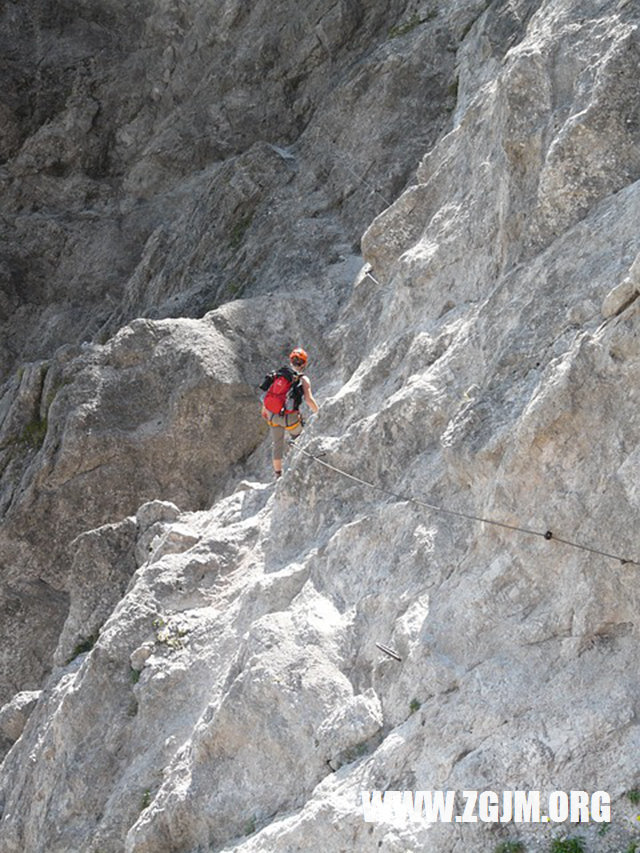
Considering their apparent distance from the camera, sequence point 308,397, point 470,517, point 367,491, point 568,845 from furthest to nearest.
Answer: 1. point 308,397
2. point 367,491
3. point 470,517
4. point 568,845

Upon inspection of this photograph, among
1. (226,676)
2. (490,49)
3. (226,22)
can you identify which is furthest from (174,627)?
(226,22)

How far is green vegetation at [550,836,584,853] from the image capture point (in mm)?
8047

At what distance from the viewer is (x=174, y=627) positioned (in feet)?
44.7

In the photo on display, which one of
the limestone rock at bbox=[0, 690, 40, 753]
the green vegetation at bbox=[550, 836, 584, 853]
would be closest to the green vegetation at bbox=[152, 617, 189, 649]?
the limestone rock at bbox=[0, 690, 40, 753]

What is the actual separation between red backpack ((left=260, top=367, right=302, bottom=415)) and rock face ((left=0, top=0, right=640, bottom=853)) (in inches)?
32.8

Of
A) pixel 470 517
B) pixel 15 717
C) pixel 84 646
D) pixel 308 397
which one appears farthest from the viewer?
pixel 15 717

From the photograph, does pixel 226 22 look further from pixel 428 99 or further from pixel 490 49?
pixel 490 49

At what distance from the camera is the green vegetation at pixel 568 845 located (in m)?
8.05

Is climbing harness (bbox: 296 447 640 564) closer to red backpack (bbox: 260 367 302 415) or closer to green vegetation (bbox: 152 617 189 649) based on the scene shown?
red backpack (bbox: 260 367 302 415)

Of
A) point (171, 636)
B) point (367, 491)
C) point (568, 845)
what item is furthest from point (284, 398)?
point (568, 845)

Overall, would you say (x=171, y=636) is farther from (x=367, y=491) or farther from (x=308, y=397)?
(x=308, y=397)

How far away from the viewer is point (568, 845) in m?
8.07

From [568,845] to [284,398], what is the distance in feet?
27.8

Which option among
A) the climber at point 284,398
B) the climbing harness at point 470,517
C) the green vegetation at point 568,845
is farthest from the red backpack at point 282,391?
the green vegetation at point 568,845
